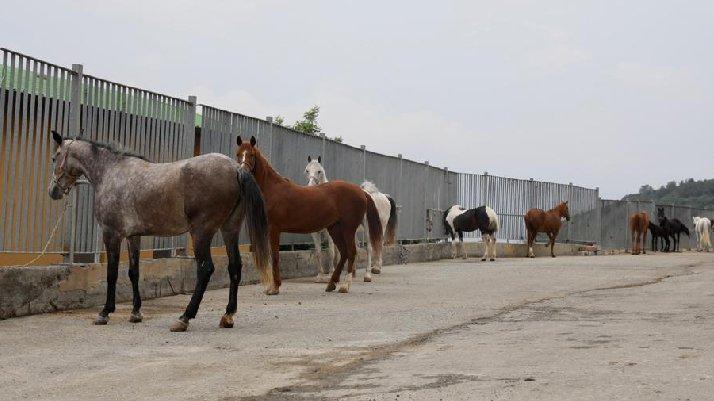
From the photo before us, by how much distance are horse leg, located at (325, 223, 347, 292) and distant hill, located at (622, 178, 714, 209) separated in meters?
81.1

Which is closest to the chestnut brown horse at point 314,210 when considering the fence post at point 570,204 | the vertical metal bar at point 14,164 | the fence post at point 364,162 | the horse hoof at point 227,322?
the vertical metal bar at point 14,164

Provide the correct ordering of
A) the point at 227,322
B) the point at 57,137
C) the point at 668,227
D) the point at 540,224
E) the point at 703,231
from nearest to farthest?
the point at 227,322, the point at 57,137, the point at 540,224, the point at 668,227, the point at 703,231

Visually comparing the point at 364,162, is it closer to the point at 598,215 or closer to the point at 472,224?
the point at 472,224

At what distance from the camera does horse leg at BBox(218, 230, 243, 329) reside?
980 cm

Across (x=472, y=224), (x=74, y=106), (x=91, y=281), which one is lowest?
(x=91, y=281)

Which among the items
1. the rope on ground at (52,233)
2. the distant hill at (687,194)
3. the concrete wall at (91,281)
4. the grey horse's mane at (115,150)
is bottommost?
the concrete wall at (91,281)

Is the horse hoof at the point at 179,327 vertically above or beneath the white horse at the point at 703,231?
beneath

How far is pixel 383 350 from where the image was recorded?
8.08 metres

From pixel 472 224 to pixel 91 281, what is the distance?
17390 millimetres

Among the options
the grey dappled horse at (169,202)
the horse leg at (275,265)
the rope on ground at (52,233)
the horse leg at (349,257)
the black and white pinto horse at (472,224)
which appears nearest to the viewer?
the grey dappled horse at (169,202)

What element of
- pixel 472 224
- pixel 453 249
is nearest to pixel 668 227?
pixel 453 249

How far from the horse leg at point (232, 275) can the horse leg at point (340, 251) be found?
174 inches

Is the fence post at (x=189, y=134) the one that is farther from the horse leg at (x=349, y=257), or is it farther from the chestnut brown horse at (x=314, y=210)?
the horse leg at (x=349, y=257)

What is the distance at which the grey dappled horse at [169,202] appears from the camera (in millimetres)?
9938
